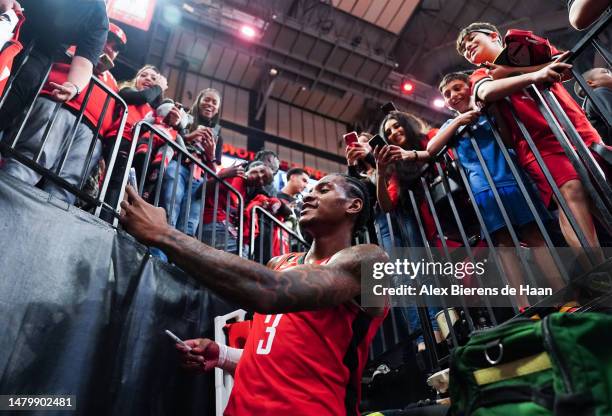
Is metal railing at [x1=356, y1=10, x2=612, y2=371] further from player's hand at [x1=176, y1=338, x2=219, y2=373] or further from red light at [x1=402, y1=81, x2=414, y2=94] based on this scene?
red light at [x1=402, y1=81, x2=414, y2=94]

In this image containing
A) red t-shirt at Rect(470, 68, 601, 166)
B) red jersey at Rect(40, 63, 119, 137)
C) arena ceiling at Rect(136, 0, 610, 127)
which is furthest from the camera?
arena ceiling at Rect(136, 0, 610, 127)

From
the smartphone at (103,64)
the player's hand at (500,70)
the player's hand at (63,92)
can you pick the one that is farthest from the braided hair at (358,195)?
the smartphone at (103,64)

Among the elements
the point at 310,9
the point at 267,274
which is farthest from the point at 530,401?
the point at 310,9

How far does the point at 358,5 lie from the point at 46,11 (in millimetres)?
11227

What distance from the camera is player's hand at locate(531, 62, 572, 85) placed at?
243cm

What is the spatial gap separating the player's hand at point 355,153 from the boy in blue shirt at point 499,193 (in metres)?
0.90

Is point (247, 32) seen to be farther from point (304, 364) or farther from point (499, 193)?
point (304, 364)

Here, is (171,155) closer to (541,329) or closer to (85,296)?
(85,296)

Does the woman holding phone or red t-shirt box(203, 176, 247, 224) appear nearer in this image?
the woman holding phone

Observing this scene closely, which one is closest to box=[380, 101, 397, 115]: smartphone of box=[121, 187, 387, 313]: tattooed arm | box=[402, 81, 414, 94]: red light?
box=[121, 187, 387, 313]: tattooed arm

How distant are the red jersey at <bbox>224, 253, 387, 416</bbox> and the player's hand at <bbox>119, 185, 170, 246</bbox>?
80 centimetres

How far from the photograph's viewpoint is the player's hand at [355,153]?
404 centimetres

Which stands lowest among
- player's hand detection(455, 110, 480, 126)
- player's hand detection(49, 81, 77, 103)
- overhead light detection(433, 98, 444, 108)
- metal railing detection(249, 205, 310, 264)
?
player's hand detection(455, 110, 480, 126)

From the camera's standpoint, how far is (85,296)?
7.47ft
